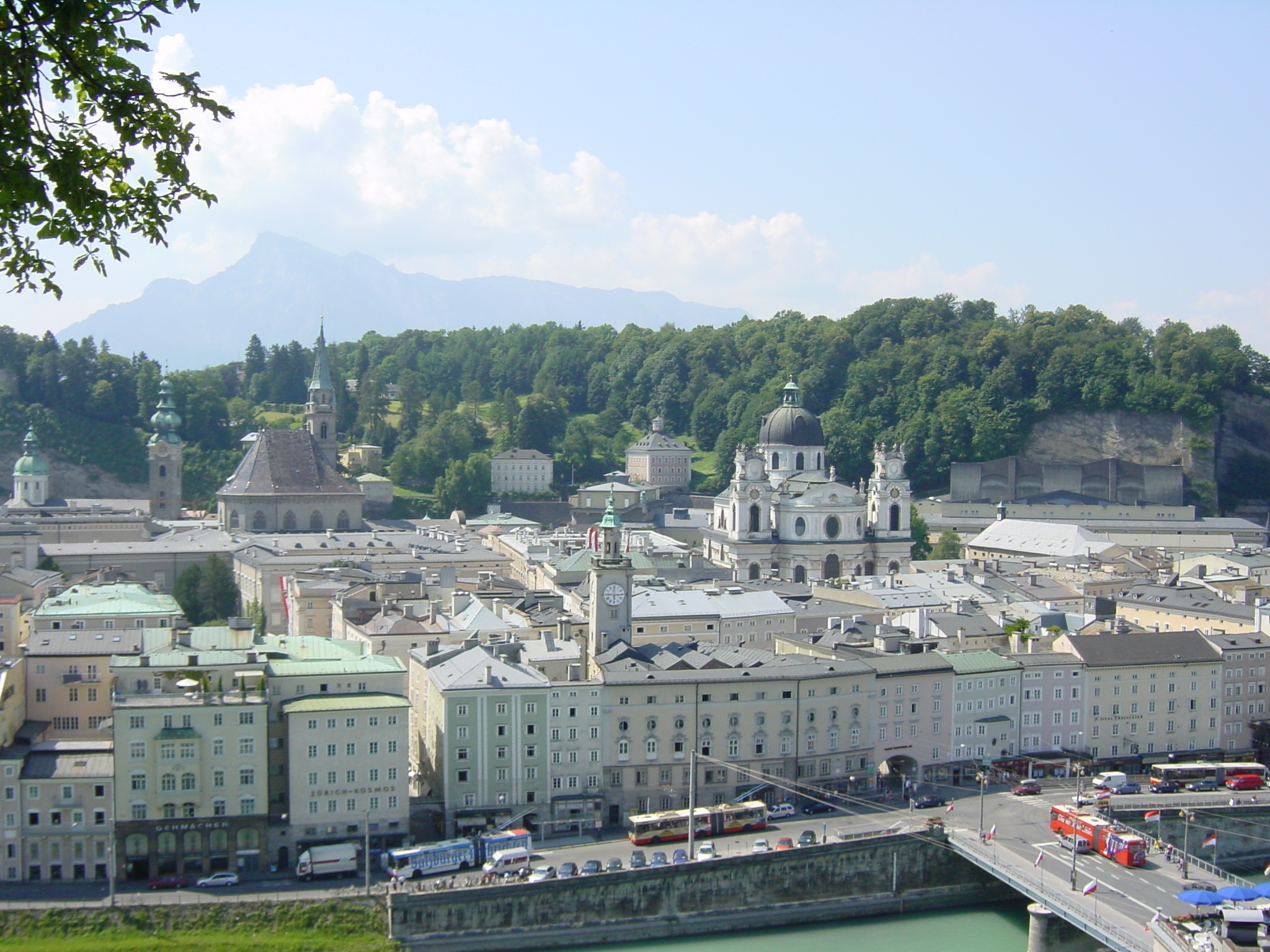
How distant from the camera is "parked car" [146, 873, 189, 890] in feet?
95.3

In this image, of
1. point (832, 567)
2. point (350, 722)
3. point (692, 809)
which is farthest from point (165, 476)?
point (692, 809)

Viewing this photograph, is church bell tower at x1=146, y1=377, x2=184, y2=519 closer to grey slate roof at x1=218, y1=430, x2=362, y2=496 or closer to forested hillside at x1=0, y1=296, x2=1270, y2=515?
forested hillside at x1=0, y1=296, x2=1270, y2=515

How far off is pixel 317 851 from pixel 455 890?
10.6 feet

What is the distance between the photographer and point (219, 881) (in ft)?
95.9

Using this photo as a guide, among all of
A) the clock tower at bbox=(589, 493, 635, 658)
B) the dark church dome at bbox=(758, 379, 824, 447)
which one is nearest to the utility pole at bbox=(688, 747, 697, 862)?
the clock tower at bbox=(589, 493, 635, 658)

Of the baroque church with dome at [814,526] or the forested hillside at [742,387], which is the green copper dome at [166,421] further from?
the baroque church with dome at [814,526]

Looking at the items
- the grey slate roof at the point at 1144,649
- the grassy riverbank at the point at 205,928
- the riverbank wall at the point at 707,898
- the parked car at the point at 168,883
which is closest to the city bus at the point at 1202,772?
the grey slate roof at the point at 1144,649

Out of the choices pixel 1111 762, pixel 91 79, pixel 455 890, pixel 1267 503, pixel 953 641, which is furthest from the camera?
pixel 1267 503

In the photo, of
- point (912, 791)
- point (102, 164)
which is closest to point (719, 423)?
point (912, 791)

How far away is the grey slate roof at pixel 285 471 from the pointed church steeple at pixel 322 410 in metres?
14.2

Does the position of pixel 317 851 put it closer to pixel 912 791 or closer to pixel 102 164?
pixel 912 791

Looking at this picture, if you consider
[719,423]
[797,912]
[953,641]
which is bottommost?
[797,912]

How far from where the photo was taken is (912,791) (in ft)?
121

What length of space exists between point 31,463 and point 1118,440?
6773 centimetres
